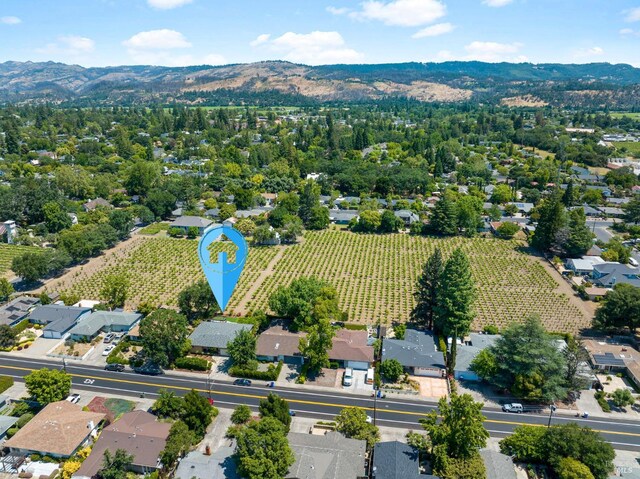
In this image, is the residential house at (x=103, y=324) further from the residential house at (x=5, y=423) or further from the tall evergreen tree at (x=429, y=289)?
the tall evergreen tree at (x=429, y=289)

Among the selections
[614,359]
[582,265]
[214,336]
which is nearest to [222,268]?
[214,336]

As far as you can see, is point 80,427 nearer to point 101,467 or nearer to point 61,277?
point 101,467

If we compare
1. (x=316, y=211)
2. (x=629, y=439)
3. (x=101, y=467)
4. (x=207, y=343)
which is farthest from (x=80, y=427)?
(x=316, y=211)

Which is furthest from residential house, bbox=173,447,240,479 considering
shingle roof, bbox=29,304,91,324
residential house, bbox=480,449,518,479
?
shingle roof, bbox=29,304,91,324

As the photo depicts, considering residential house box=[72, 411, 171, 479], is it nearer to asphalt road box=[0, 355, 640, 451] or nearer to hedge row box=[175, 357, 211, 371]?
asphalt road box=[0, 355, 640, 451]

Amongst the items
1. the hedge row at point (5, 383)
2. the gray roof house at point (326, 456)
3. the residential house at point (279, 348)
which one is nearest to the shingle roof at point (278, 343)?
the residential house at point (279, 348)

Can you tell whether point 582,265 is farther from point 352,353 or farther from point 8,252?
point 8,252

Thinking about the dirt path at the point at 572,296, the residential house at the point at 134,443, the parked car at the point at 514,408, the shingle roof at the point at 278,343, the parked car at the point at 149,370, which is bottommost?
the dirt path at the point at 572,296

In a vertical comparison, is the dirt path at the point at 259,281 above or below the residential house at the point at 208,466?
below
